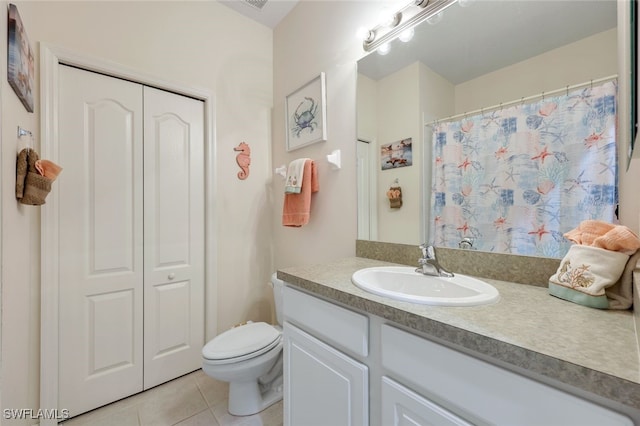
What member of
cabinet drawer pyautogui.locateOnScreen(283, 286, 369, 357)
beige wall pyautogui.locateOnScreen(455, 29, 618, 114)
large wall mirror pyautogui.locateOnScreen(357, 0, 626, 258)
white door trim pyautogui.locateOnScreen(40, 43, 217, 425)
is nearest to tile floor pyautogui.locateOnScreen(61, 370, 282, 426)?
white door trim pyautogui.locateOnScreen(40, 43, 217, 425)

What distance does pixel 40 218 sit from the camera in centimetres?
131

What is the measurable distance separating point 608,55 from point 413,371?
→ 1.09 m

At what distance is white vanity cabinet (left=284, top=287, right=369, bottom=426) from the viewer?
798mm

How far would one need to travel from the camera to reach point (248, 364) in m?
1.33

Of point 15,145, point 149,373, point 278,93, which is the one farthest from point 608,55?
point 149,373

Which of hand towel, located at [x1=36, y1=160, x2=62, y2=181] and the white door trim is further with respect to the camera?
the white door trim

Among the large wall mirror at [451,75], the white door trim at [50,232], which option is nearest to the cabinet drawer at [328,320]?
the large wall mirror at [451,75]

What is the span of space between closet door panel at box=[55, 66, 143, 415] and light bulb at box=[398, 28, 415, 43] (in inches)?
61.4

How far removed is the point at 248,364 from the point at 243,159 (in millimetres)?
1376

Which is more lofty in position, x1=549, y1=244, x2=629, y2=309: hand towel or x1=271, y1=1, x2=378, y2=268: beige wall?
x1=271, y1=1, x2=378, y2=268: beige wall

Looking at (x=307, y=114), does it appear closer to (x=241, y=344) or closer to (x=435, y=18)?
(x=435, y=18)

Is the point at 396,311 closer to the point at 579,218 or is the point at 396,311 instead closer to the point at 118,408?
the point at 579,218

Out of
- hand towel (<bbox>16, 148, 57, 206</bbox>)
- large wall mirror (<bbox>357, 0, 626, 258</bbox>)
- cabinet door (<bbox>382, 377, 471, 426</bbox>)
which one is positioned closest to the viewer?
cabinet door (<bbox>382, 377, 471, 426</bbox>)

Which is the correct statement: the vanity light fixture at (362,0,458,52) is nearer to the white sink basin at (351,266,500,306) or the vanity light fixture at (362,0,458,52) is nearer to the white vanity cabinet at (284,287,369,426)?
the white sink basin at (351,266,500,306)
